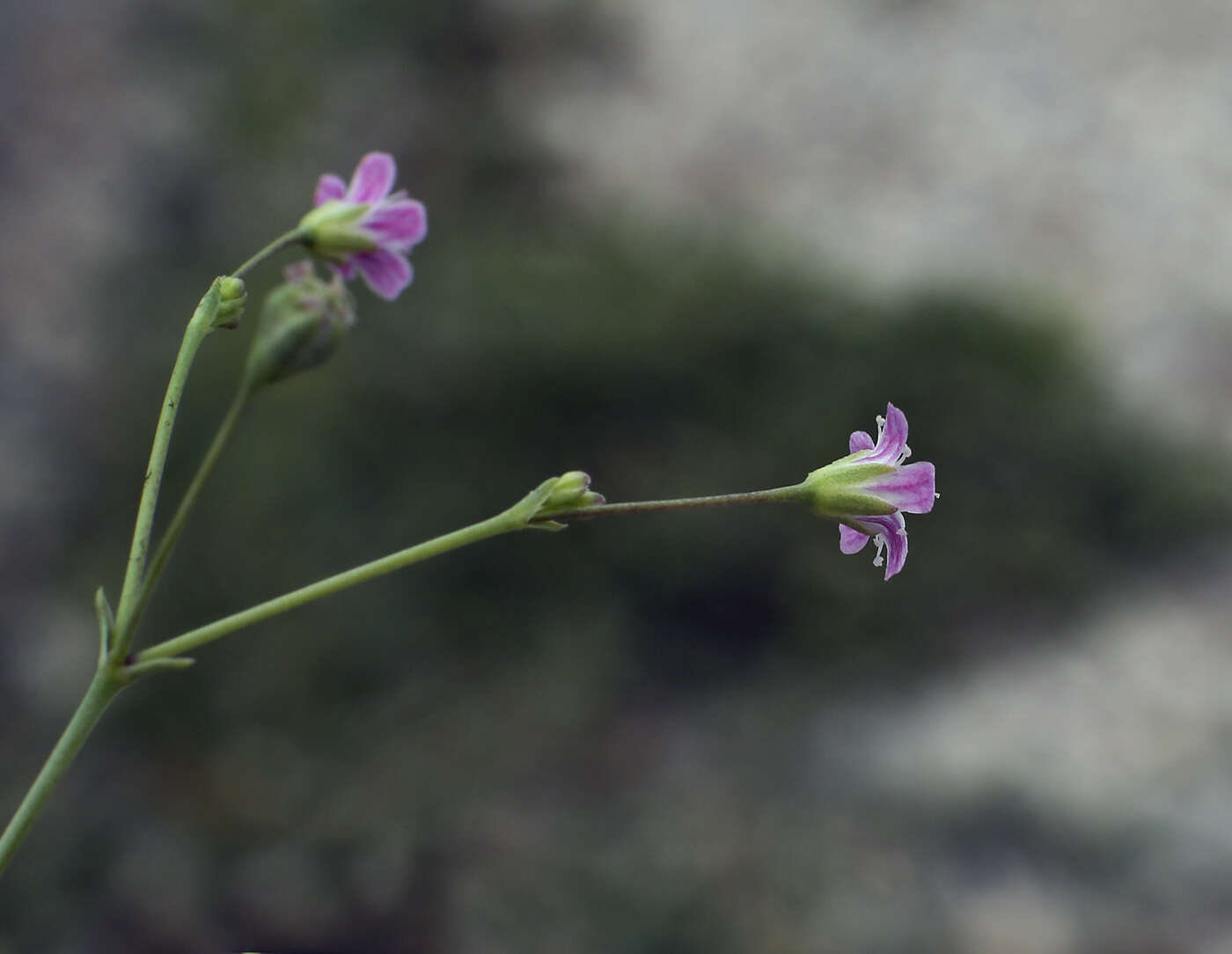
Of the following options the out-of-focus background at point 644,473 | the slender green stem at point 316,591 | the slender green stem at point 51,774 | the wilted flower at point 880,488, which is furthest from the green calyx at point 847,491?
the out-of-focus background at point 644,473

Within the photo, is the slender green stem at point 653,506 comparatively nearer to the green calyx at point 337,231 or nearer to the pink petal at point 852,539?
the pink petal at point 852,539

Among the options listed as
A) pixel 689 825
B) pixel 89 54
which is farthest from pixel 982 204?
pixel 89 54

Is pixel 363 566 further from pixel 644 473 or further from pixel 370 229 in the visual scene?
pixel 644 473

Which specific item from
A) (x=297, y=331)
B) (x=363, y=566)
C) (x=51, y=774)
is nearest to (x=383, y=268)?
(x=297, y=331)

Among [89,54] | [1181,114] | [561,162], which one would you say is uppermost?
[1181,114]

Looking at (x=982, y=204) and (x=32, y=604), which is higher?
(x=982, y=204)

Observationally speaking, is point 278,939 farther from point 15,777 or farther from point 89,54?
point 89,54

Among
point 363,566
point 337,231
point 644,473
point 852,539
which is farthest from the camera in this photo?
point 644,473
